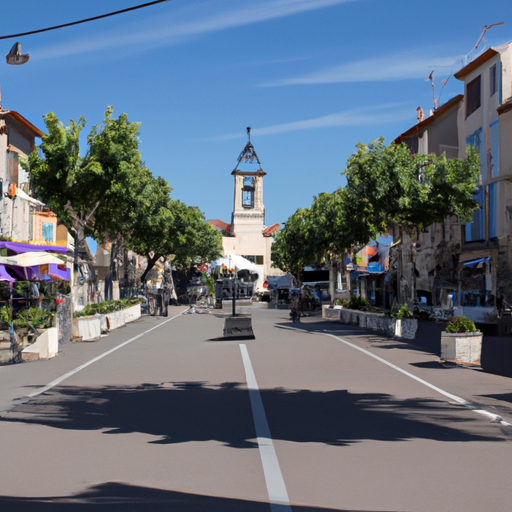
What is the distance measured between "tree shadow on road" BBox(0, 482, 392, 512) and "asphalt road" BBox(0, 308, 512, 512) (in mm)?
19

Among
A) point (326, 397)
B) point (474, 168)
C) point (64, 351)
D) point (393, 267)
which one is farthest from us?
point (393, 267)

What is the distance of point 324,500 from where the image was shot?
658 cm

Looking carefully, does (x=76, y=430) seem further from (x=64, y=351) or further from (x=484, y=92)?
(x=484, y=92)

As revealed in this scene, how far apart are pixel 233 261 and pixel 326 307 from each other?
15135 millimetres

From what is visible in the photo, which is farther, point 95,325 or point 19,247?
point 95,325

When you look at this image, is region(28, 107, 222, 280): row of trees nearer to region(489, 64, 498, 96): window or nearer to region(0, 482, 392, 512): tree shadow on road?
region(489, 64, 498, 96): window

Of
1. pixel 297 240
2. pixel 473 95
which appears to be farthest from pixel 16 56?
pixel 297 240

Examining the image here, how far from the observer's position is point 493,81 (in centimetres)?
3794

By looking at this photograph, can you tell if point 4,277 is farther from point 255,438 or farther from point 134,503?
point 134,503

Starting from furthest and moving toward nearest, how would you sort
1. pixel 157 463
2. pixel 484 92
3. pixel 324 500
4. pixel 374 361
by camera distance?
1. pixel 484 92
2. pixel 374 361
3. pixel 157 463
4. pixel 324 500

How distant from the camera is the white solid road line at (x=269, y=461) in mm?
6504

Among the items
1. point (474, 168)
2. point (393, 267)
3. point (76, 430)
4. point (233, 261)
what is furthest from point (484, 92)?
point (76, 430)

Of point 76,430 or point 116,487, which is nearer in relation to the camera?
point 116,487

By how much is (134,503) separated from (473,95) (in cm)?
3784
